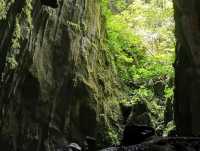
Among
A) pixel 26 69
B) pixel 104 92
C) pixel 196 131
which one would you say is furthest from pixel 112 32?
pixel 196 131

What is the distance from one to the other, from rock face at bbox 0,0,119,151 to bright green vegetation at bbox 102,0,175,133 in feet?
12.2

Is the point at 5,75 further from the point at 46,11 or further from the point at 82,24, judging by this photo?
the point at 82,24

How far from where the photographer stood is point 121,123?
60.5 ft

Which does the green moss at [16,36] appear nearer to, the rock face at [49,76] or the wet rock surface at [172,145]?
the rock face at [49,76]

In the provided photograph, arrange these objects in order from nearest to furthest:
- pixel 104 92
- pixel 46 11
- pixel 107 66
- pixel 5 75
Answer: pixel 5 75, pixel 46 11, pixel 104 92, pixel 107 66

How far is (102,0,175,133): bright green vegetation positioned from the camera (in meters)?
22.4

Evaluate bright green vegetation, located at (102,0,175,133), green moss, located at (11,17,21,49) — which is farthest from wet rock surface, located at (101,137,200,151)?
bright green vegetation, located at (102,0,175,133)

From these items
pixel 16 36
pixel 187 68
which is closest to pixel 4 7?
pixel 16 36

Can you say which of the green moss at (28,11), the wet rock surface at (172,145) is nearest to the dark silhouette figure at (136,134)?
the wet rock surface at (172,145)

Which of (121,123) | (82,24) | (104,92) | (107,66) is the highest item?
(82,24)

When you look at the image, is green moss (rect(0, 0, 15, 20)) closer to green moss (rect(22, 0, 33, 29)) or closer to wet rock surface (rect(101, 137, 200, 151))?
green moss (rect(22, 0, 33, 29))

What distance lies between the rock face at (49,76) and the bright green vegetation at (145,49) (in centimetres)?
372

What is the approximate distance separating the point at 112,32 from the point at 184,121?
10899 millimetres

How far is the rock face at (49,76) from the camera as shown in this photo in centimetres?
1212
